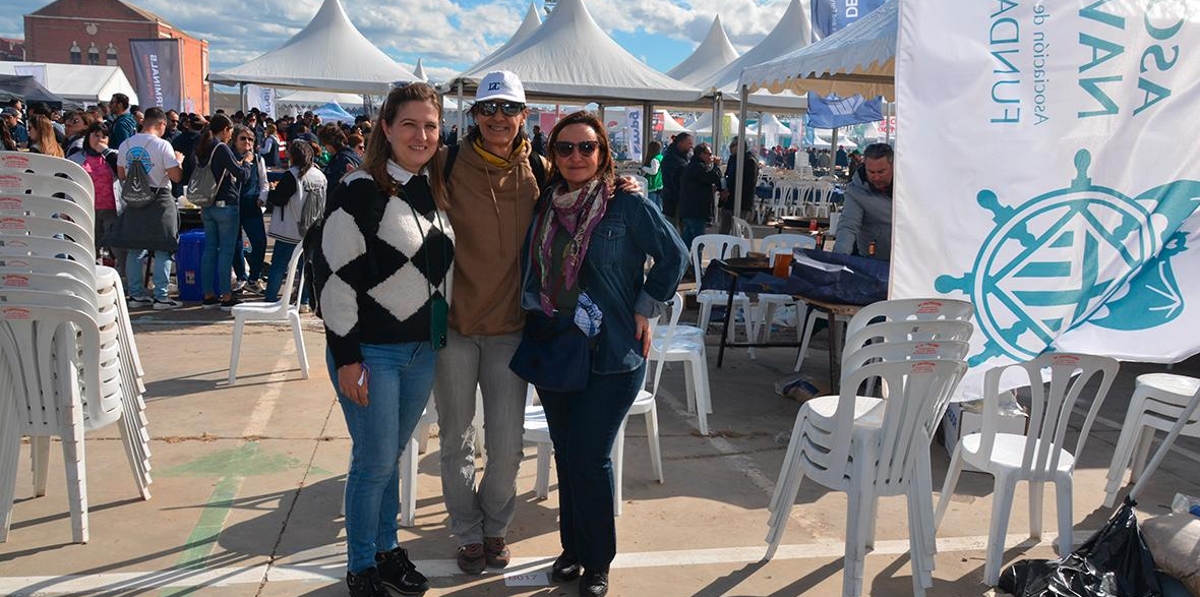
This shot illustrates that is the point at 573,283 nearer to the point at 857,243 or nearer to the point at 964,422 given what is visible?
the point at 964,422

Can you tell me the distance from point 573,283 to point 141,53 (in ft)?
78.0

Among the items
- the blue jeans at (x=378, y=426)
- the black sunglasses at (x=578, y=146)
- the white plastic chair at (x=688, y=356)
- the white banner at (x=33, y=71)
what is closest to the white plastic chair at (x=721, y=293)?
the white plastic chair at (x=688, y=356)

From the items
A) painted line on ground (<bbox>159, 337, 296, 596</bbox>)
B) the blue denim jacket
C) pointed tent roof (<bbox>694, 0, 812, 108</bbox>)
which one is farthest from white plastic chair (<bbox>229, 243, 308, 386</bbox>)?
pointed tent roof (<bbox>694, 0, 812, 108</bbox>)

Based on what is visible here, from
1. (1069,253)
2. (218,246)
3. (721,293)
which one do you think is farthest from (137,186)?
(1069,253)

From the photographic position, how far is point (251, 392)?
6.12 metres

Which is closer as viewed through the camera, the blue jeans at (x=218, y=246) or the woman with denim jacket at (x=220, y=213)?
the woman with denim jacket at (x=220, y=213)

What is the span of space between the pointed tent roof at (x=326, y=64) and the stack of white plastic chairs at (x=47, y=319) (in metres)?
14.8

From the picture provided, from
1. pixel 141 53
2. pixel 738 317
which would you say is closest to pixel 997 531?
pixel 738 317

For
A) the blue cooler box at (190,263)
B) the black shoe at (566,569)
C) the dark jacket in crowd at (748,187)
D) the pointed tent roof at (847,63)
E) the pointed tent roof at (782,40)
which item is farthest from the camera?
the pointed tent roof at (782,40)

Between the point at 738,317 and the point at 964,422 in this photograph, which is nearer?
the point at 964,422

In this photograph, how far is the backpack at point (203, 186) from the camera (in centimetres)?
841

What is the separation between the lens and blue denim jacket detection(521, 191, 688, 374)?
3.17 metres

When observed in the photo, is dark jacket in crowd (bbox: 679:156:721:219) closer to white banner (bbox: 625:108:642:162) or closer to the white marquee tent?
white banner (bbox: 625:108:642:162)

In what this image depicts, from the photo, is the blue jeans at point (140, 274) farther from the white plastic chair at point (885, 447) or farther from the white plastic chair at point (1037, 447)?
the white plastic chair at point (1037, 447)
